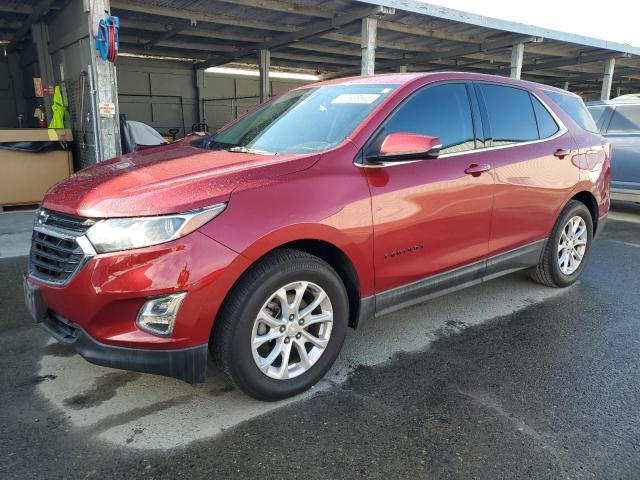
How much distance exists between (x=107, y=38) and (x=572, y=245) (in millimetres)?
6375

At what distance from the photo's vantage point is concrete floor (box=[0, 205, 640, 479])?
7.46 feet

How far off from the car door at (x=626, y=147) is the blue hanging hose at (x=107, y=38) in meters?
8.02

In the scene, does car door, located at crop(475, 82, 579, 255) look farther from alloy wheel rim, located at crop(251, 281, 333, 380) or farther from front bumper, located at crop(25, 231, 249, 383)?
front bumper, located at crop(25, 231, 249, 383)

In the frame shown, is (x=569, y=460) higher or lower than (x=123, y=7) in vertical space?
lower

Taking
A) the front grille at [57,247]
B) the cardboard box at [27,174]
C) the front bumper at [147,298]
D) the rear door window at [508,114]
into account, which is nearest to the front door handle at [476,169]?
the rear door window at [508,114]

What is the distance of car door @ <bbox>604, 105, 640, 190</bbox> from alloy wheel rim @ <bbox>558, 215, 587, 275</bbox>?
173 inches

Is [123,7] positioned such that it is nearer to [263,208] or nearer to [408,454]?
[263,208]

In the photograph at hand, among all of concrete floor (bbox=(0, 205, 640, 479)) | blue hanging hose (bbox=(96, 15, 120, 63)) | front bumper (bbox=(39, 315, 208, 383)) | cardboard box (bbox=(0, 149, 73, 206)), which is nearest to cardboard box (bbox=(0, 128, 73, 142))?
cardboard box (bbox=(0, 149, 73, 206))

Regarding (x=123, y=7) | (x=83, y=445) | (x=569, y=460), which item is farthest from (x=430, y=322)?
(x=123, y=7)

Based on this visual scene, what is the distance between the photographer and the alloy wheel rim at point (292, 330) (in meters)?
2.65

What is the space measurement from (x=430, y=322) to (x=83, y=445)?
254cm

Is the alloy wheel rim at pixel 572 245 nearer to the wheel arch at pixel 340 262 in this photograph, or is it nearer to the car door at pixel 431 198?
the car door at pixel 431 198

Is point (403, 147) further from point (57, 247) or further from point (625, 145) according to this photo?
point (625, 145)

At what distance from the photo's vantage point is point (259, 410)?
106 inches
